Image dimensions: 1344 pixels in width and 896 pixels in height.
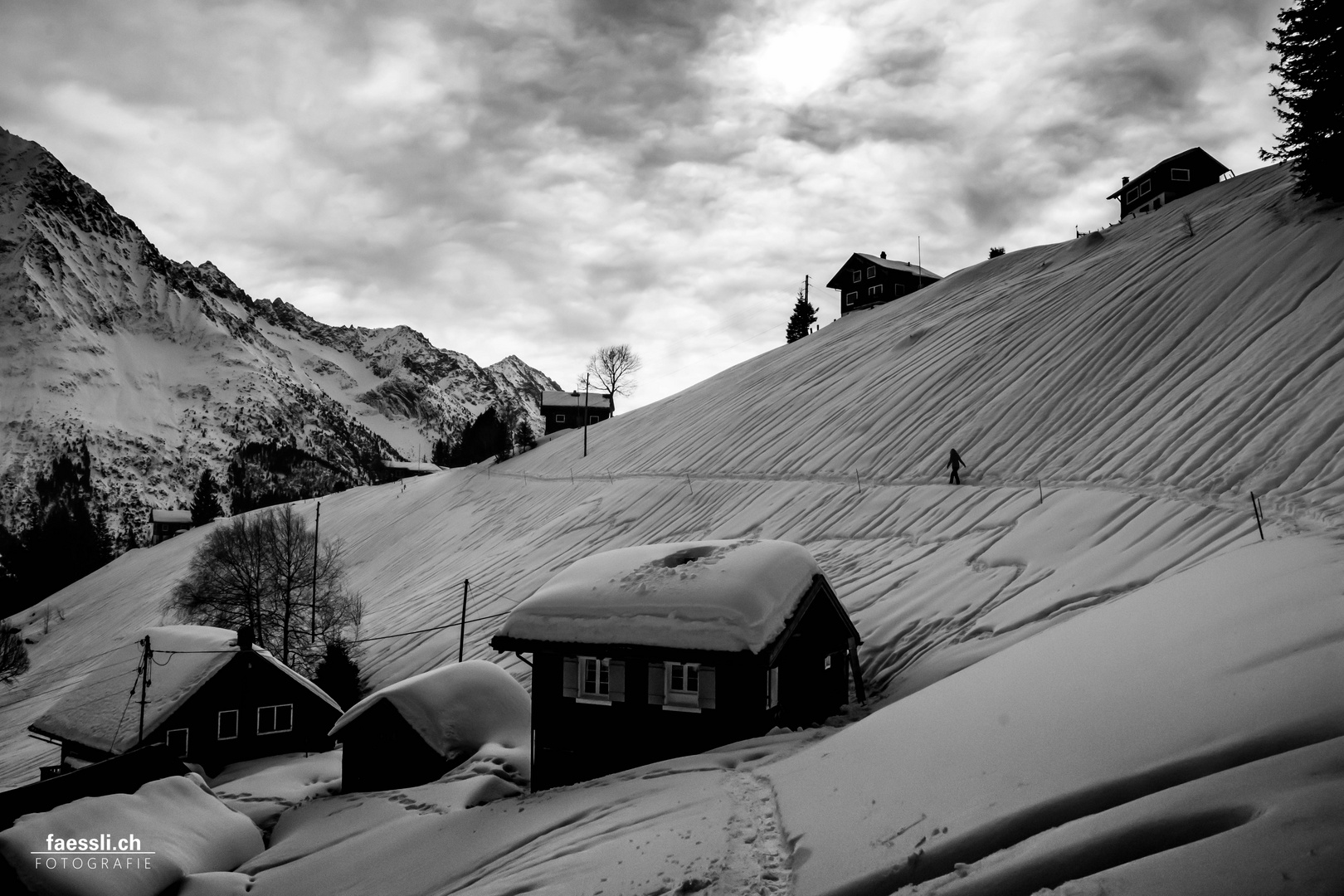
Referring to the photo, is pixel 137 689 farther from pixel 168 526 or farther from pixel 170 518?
pixel 170 518

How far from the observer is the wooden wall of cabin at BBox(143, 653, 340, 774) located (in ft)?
86.0

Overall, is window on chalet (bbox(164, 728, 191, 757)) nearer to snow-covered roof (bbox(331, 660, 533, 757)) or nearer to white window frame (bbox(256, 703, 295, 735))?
white window frame (bbox(256, 703, 295, 735))

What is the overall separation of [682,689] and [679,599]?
184 cm

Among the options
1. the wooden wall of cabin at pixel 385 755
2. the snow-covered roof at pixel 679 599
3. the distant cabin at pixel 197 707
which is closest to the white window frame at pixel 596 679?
the snow-covered roof at pixel 679 599

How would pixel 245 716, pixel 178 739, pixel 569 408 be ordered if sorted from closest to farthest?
1. pixel 178 739
2. pixel 245 716
3. pixel 569 408

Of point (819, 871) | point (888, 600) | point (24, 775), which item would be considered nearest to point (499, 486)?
point (24, 775)

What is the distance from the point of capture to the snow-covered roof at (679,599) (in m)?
15.3

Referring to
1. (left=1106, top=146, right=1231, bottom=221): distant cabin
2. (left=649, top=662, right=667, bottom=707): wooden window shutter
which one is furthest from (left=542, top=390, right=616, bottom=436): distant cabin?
(left=649, top=662, right=667, bottom=707): wooden window shutter

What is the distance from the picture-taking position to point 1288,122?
33.3 metres

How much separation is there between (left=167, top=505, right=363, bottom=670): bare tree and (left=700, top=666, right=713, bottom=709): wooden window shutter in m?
25.6

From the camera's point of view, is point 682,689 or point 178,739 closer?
point 682,689

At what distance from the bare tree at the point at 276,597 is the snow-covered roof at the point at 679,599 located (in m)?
22.9

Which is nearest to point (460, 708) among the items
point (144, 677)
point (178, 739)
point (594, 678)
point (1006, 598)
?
point (594, 678)

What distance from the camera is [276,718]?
93.0ft
